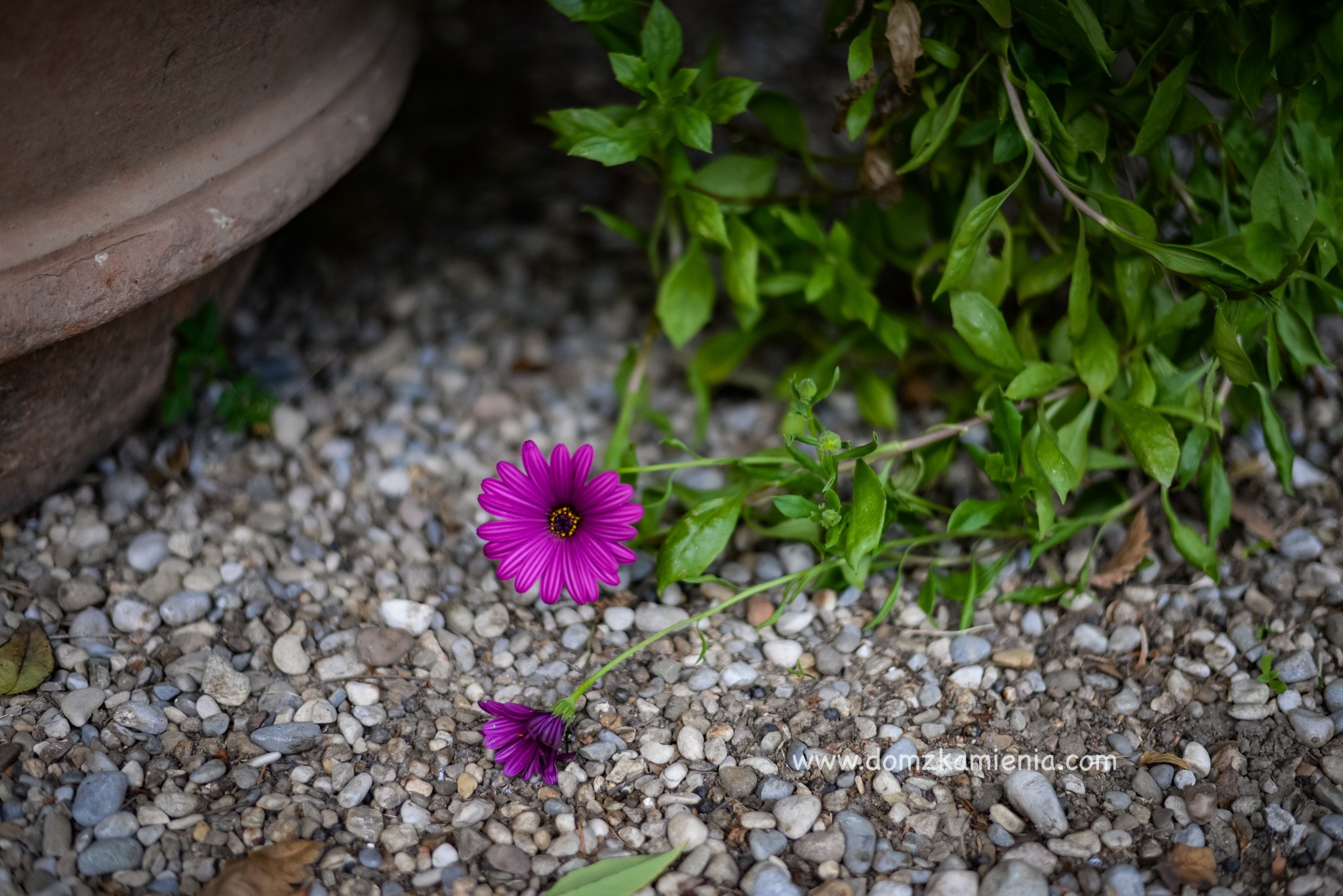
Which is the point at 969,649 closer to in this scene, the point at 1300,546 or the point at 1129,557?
the point at 1129,557

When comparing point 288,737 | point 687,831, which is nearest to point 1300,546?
point 687,831

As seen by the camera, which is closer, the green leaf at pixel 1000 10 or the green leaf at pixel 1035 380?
the green leaf at pixel 1000 10

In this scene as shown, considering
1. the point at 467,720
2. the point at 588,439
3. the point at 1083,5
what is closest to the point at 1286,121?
the point at 1083,5

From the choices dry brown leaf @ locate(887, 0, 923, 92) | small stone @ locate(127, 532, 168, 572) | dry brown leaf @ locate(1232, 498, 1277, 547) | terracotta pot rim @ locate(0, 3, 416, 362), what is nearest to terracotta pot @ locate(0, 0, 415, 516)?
terracotta pot rim @ locate(0, 3, 416, 362)

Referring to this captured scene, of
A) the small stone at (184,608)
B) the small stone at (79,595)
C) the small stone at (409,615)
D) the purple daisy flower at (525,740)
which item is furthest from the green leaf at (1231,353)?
the small stone at (79,595)

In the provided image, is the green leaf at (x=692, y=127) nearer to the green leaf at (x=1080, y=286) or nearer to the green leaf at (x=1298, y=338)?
the green leaf at (x=1080, y=286)
